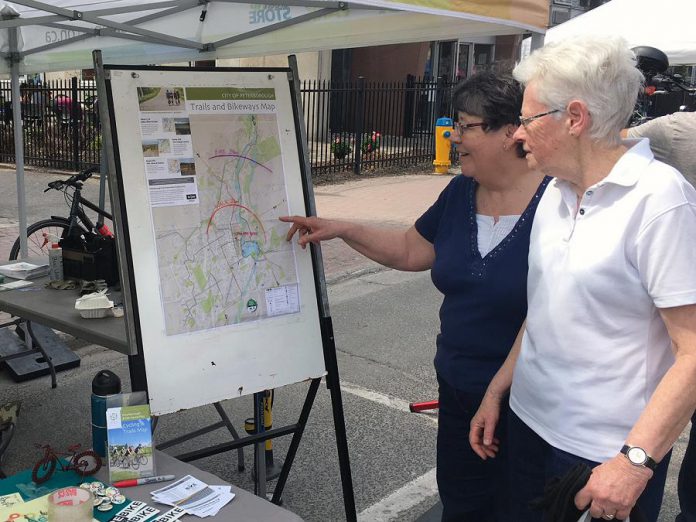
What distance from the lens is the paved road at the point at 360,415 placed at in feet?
11.6

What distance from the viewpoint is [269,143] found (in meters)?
→ 2.68

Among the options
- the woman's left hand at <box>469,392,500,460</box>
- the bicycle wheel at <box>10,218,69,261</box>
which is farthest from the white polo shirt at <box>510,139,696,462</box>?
the bicycle wheel at <box>10,218,69,261</box>

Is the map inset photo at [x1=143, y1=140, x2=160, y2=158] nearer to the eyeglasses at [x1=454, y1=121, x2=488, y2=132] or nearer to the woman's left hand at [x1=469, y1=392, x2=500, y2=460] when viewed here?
the eyeglasses at [x1=454, y1=121, x2=488, y2=132]

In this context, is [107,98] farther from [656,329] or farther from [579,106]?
[656,329]

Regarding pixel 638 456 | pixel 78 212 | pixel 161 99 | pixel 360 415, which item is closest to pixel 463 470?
pixel 638 456

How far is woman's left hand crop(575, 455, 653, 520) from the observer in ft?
5.33

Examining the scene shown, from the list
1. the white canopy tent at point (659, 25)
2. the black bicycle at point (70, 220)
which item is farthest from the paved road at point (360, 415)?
the white canopy tent at point (659, 25)

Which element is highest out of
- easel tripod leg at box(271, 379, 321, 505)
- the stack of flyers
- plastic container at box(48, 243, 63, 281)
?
plastic container at box(48, 243, 63, 281)

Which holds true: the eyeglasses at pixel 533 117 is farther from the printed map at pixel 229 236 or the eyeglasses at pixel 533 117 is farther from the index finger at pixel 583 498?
the printed map at pixel 229 236

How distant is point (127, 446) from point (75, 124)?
1082 cm

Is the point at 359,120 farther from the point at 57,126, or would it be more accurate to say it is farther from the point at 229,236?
the point at 229,236

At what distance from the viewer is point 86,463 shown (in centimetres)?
212

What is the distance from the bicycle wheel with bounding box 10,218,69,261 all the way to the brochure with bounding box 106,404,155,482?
118 inches

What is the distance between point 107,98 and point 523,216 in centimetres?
137
